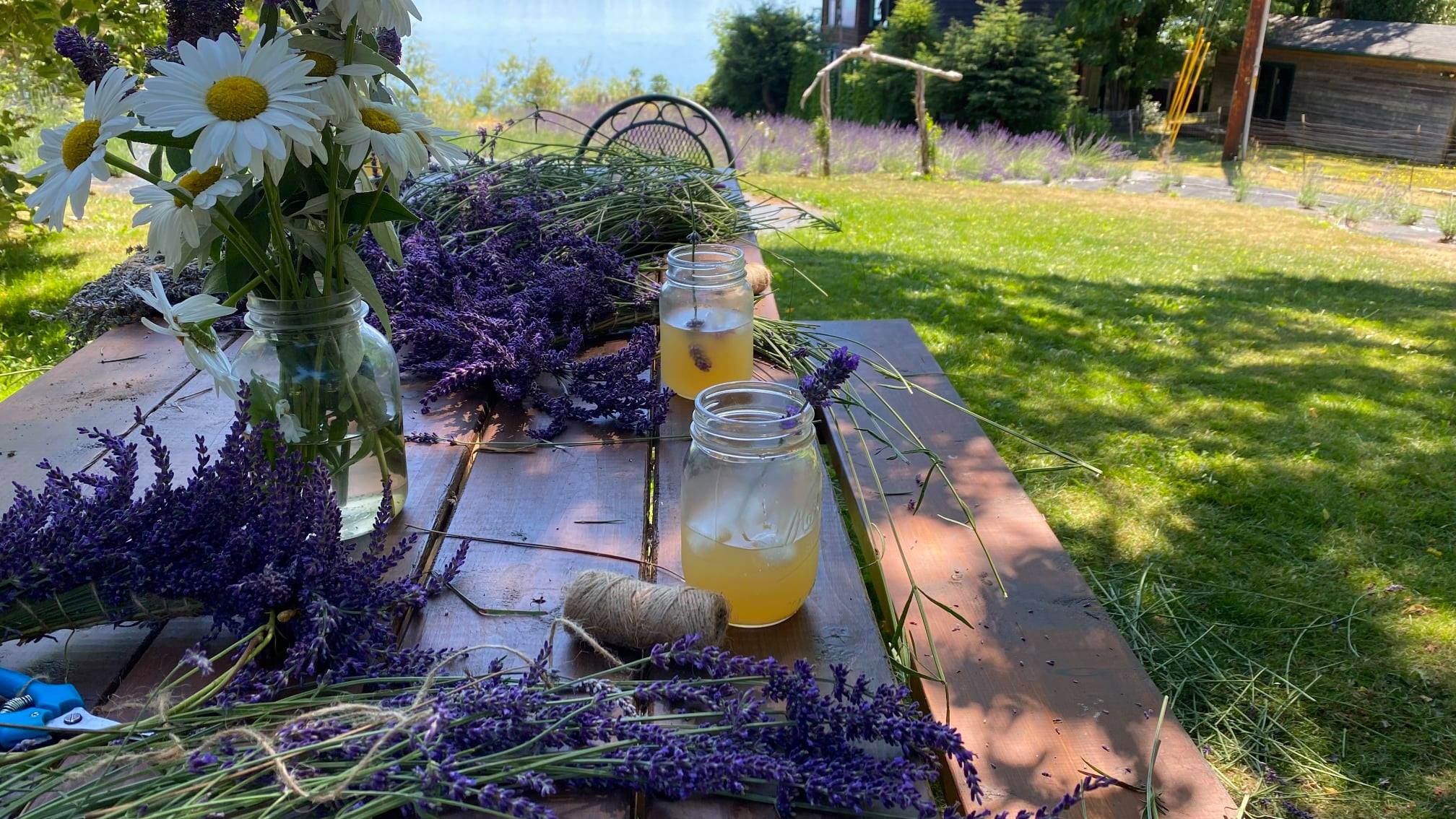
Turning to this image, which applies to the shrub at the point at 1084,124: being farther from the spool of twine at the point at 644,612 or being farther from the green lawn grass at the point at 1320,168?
the spool of twine at the point at 644,612

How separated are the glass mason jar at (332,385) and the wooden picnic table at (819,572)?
0.14 m

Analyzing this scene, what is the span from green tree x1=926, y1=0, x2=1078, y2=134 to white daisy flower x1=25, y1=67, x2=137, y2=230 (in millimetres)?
16308

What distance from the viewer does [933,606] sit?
1226 millimetres

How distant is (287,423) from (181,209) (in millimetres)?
271

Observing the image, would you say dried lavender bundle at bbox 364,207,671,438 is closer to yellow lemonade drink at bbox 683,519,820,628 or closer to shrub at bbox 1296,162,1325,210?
yellow lemonade drink at bbox 683,519,820,628

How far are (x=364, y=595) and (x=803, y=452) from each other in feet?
1.65

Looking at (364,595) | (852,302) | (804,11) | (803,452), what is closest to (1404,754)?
(803,452)

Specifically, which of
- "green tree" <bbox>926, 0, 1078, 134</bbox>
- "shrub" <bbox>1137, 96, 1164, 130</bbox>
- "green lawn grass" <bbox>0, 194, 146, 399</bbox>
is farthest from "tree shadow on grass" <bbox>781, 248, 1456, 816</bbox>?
"shrub" <bbox>1137, 96, 1164, 130</bbox>

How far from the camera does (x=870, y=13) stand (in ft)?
69.3

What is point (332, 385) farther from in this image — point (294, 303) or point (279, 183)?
point (279, 183)

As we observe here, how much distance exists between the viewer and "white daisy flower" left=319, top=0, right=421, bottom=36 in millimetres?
971

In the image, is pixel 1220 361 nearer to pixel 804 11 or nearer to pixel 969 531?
pixel 969 531

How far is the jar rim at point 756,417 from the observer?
106 centimetres

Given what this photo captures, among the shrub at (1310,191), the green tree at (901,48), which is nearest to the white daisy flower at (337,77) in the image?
the shrub at (1310,191)
